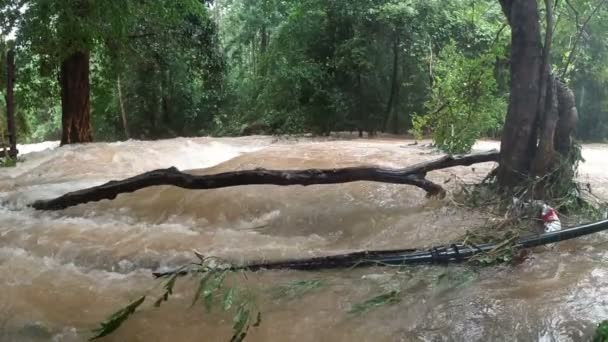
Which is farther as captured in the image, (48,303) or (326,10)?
(326,10)

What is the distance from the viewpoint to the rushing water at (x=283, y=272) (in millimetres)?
2887

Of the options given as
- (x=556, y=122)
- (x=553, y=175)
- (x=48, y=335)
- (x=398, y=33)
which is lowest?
(x=48, y=335)

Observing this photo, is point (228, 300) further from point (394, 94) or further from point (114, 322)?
point (394, 94)

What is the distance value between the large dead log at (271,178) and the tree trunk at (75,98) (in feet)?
21.4

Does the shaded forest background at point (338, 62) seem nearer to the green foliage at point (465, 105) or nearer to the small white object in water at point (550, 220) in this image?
the green foliage at point (465, 105)

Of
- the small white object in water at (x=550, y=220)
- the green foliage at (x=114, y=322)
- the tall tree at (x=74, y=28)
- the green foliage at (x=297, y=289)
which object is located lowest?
the green foliage at (x=114, y=322)

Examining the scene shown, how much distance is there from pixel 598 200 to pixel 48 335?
16.0 ft

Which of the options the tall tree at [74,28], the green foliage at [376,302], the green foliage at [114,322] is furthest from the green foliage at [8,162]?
the green foliage at [376,302]

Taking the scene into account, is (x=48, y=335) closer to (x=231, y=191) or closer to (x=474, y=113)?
(x=231, y=191)

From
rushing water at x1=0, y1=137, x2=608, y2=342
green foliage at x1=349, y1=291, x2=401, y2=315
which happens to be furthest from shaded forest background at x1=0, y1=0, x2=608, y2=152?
green foliage at x1=349, y1=291, x2=401, y2=315

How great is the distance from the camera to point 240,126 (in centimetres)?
2003

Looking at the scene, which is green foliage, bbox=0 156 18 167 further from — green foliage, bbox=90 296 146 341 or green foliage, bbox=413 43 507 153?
green foliage, bbox=90 296 146 341

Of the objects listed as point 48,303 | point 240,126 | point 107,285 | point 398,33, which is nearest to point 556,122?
point 107,285

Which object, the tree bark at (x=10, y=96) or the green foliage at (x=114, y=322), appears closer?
the green foliage at (x=114, y=322)
